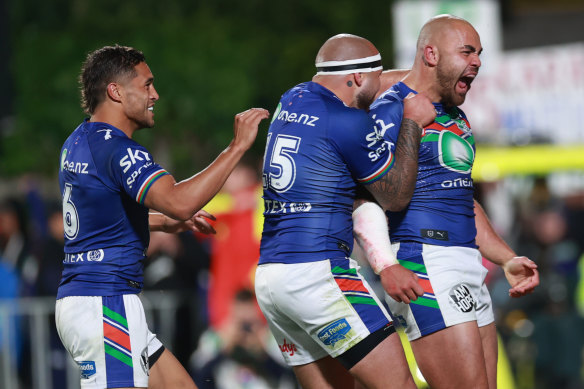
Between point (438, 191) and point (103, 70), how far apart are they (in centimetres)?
195

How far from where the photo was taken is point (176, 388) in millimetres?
5691

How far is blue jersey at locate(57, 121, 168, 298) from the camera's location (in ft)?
17.3

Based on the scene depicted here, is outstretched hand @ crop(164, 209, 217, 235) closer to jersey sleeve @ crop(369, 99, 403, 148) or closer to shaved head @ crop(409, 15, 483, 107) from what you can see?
jersey sleeve @ crop(369, 99, 403, 148)

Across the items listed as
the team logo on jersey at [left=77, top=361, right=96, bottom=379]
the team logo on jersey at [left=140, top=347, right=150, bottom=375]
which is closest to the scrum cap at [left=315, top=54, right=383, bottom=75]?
the team logo on jersey at [left=140, top=347, right=150, bottom=375]

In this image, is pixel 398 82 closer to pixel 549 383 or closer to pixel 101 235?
pixel 101 235

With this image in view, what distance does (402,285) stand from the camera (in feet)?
17.3

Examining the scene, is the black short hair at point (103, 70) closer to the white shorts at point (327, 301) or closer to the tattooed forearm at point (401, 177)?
the white shorts at point (327, 301)

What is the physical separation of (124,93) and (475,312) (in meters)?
2.26

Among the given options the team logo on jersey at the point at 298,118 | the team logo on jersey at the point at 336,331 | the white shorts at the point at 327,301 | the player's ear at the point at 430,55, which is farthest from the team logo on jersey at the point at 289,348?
the player's ear at the point at 430,55

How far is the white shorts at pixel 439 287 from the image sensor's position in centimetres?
566

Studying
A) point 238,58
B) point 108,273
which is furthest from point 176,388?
point 238,58

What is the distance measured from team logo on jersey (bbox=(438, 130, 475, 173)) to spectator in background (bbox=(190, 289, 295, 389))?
464 centimetres

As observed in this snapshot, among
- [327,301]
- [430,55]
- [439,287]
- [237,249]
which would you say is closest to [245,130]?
[327,301]

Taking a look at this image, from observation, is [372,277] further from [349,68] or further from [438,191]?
[349,68]
